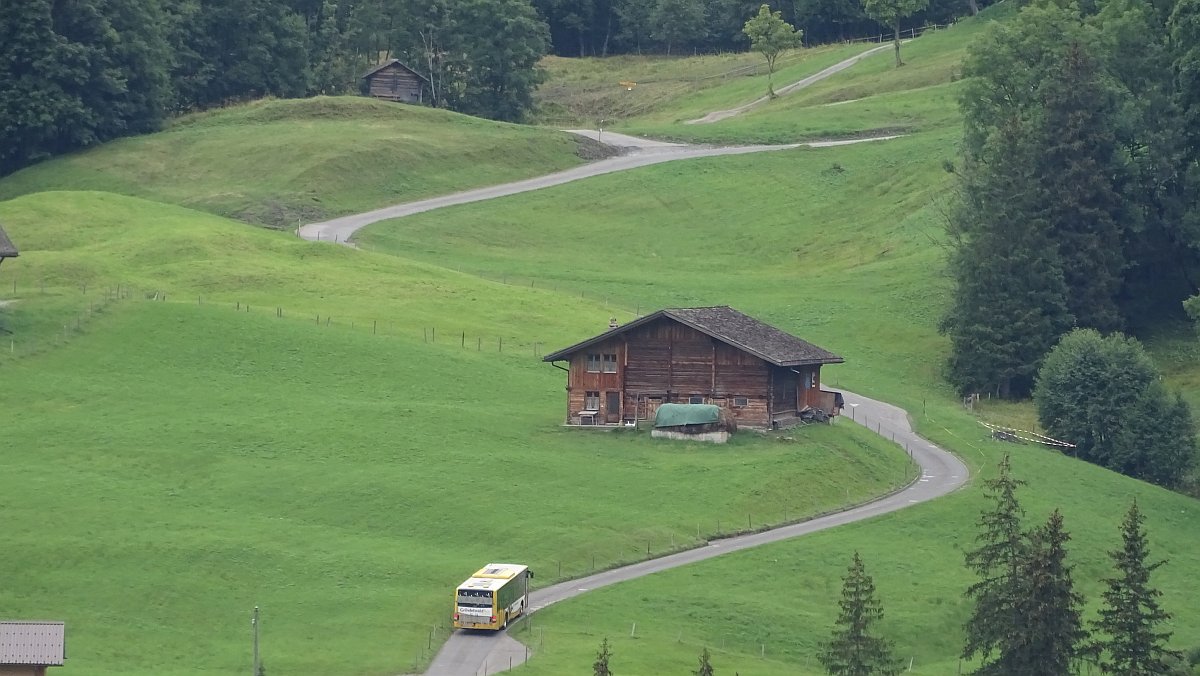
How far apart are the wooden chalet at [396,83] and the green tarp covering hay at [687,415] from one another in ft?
297

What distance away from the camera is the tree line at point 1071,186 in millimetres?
115438

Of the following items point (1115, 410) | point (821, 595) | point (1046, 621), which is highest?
point (1115, 410)

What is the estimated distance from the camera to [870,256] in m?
136

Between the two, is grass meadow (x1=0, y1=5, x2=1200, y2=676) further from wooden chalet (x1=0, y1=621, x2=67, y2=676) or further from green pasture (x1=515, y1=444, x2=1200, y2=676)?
wooden chalet (x1=0, y1=621, x2=67, y2=676)

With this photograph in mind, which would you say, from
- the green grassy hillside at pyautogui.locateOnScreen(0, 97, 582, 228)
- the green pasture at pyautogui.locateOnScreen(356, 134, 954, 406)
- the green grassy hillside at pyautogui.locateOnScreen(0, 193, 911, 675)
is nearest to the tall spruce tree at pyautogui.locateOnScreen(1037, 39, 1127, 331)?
the green pasture at pyautogui.locateOnScreen(356, 134, 954, 406)

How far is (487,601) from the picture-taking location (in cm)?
6975

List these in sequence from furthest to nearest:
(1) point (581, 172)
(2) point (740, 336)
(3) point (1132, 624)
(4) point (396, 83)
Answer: (4) point (396, 83), (1) point (581, 172), (2) point (740, 336), (3) point (1132, 624)

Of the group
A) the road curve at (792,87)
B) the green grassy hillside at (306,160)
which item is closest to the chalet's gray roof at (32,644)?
the green grassy hillside at (306,160)

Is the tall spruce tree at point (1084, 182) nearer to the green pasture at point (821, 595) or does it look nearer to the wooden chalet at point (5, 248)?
the green pasture at point (821, 595)

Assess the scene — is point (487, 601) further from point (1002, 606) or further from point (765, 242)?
point (765, 242)

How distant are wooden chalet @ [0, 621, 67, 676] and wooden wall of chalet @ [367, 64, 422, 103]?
122765 mm

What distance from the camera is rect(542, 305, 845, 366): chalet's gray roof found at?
96750mm

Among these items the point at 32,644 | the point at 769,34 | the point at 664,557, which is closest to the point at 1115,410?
the point at 664,557

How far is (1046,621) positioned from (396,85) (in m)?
124
